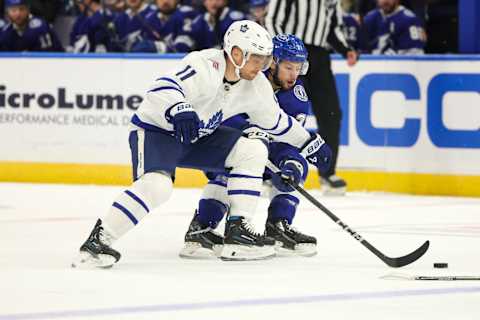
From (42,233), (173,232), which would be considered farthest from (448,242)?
(42,233)

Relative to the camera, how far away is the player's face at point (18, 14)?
34.2 ft

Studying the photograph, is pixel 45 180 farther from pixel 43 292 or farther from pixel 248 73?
pixel 43 292

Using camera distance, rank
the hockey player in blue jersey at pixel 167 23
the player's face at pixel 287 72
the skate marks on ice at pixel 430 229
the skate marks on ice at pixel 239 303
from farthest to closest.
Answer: the hockey player in blue jersey at pixel 167 23 → the skate marks on ice at pixel 430 229 → the player's face at pixel 287 72 → the skate marks on ice at pixel 239 303

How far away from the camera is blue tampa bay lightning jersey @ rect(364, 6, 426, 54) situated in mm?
9406

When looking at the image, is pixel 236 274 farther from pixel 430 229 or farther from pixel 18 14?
pixel 18 14

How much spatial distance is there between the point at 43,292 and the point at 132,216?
720mm

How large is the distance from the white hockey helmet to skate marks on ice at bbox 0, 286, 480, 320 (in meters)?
1.21

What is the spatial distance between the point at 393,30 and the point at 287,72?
4308 millimetres

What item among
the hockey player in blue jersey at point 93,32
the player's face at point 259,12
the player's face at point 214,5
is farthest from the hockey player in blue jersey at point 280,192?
the hockey player in blue jersey at point 93,32

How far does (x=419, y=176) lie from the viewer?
840 centimetres

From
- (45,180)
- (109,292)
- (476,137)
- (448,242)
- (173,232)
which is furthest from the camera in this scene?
(45,180)

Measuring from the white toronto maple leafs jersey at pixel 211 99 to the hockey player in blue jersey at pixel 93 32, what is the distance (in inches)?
201

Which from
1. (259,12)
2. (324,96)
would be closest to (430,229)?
(324,96)

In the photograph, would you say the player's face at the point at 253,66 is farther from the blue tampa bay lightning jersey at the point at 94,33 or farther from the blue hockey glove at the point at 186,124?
the blue tampa bay lightning jersey at the point at 94,33
